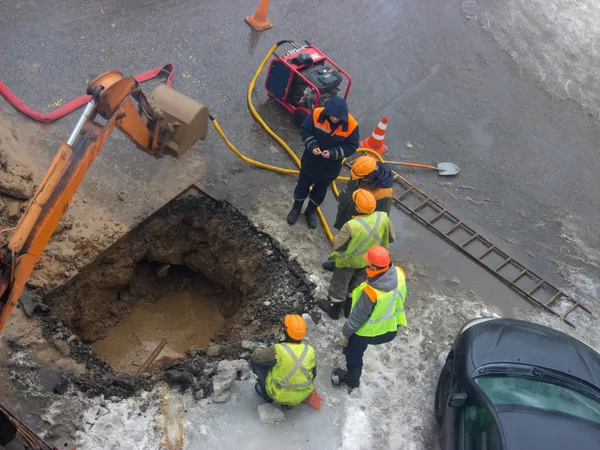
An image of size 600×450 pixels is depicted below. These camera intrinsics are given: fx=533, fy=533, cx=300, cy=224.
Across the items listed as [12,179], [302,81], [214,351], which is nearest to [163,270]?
[214,351]

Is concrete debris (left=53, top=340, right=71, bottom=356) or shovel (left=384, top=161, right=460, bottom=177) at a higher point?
shovel (left=384, top=161, right=460, bottom=177)

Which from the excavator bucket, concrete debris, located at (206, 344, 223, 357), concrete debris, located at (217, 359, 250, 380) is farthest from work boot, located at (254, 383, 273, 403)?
the excavator bucket

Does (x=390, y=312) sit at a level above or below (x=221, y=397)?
above

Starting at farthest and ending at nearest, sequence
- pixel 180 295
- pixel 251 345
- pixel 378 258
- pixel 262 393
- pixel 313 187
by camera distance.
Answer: pixel 180 295
pixel 313 187
pixel 251 345
pixel 262 393
pixel 378 258

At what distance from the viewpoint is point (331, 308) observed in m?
6.60

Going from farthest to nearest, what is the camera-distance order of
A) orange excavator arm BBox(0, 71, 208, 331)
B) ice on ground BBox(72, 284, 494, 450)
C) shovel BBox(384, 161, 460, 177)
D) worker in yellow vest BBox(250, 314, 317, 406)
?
1. shovel BBox(384, 161, 460, 177)
2. ice on ground BBox(72, 284, 494, 450)
3. worker in yellow vest BBox(250, 314, 317, 406)
4. orange excavator arm BBox(0, 71, 208, 331)

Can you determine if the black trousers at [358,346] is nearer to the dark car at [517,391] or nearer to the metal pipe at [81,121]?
the dark car at [517,391]

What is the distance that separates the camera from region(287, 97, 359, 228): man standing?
6.32m

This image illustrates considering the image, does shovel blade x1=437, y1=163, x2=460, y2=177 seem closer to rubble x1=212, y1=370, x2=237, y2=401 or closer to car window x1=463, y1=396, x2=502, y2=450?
car window x1=463, y1=396, x2=502, y2=450

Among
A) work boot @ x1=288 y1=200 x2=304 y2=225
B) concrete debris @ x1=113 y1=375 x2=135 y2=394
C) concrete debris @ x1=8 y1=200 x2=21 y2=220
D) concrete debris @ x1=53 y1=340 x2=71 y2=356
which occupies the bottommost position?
concrete debris @ x1=53 y1=340 x2=71 y2=356

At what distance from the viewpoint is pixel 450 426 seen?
5500mm

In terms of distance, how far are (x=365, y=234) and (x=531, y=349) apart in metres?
2.17

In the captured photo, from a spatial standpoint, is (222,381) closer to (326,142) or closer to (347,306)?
(347,306)

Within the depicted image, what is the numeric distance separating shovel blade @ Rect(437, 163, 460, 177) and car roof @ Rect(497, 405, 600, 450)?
172 inches
